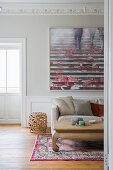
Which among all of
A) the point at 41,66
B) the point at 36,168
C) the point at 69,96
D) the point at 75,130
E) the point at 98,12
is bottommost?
the point at 36,168

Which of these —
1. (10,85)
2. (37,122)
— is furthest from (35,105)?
(10,85)

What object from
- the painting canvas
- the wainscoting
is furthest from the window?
the painting canvas

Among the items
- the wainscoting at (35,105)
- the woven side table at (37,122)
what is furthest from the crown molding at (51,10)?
the woven side table at (37,122)

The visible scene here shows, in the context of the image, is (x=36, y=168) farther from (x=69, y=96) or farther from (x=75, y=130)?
(x=69, y=96)

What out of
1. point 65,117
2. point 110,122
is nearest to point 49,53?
point 65,117

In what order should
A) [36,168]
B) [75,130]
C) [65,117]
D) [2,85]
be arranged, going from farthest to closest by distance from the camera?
[2,85] < [65,117] < [75,130] < [36,168]

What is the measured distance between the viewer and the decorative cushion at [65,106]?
4648 mm

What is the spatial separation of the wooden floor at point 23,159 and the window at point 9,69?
5.28ft

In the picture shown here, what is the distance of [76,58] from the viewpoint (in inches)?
211

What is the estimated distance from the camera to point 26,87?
17.7 feet

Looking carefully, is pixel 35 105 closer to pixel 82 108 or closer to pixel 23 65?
pixel 23 65

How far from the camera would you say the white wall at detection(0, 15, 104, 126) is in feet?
17.7

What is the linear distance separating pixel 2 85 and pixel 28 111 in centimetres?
108

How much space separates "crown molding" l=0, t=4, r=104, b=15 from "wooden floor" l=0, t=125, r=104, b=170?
2988mm
